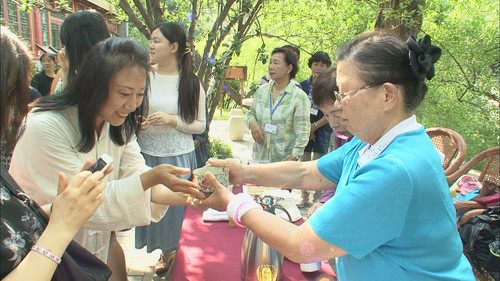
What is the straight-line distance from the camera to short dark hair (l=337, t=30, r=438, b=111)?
3.95 feet

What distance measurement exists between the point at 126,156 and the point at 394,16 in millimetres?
3731

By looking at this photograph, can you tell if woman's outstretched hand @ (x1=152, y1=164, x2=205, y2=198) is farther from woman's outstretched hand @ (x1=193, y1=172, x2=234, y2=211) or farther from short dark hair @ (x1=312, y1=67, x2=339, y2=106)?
short dark hair @ (x1=312, y1=67, x2=339, y2=106)

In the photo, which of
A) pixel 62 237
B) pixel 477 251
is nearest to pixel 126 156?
pixel 62 237

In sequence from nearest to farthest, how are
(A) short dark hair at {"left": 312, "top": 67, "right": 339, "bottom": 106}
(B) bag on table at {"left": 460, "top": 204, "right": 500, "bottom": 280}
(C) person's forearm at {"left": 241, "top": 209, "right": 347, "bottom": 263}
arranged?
(C) person's forearm at {"left": 241, "top": 209, "right": 347, "bottom": 263}
(A) short dark hair at {"left": 312, "top": 67, "right": 339, "bottom": 106}
(B) bag on table at {"left": 460, "top": 204, "right": 500, "bottom": 280}

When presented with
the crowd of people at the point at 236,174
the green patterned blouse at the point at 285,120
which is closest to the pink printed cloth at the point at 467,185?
the green patterned blouse at the point at 285,120

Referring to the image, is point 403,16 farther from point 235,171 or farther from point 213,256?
point 213,256

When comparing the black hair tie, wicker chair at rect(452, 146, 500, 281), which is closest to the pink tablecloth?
the black hair tie

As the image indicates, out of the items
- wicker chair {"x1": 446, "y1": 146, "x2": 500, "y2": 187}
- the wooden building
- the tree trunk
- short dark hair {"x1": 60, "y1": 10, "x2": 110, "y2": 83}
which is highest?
the tree trunk

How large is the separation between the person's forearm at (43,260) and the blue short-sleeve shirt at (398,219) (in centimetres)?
76

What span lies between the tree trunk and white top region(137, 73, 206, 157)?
2.91 metres

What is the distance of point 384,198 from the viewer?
106cm

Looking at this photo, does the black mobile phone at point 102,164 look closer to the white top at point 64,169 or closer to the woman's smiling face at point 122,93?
the white top at point 64,169

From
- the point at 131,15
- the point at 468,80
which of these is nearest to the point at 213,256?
the point at 131,15

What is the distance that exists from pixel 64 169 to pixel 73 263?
49cm
